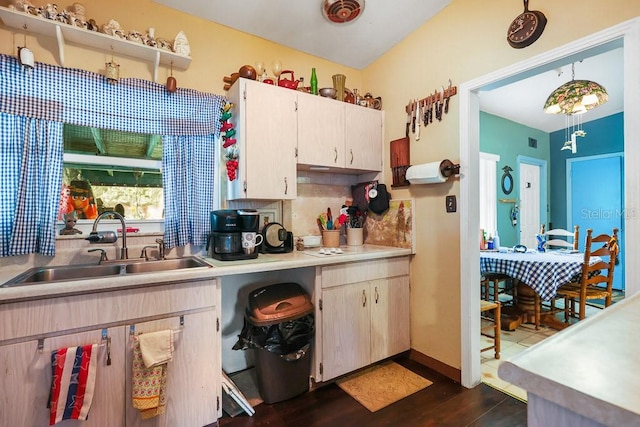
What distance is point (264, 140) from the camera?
212 centimetres

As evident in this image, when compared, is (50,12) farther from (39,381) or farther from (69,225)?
(39,381)

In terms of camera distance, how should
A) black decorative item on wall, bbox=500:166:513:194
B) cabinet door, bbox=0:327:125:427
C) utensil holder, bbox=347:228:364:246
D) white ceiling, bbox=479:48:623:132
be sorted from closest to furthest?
Answer: cabinet door, bbox=0:327:125:427
utensil holder, bbox=347:228:364:246
white ceiling, bbox=479:48:623:132
black decorative item on wall, bbox=500:166:513:194

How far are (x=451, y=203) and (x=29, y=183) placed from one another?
8.56ft

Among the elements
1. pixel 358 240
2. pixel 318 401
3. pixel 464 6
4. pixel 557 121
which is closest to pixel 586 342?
pixel 318 401

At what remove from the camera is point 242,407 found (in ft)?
5.98

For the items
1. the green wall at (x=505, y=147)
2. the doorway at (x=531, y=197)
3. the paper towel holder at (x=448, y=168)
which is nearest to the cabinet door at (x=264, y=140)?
the paper towel holder at (x=448, y=168)

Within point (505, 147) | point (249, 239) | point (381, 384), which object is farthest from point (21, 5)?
point (505, 147)

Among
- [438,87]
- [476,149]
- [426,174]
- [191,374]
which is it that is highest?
[438,87]

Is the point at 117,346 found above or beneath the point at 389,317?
above

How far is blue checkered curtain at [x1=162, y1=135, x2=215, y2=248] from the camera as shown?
2051 millimetres

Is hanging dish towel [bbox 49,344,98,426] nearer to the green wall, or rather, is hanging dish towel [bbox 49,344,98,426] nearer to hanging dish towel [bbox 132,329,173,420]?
hanging dish towel [bbox 132,329,173,420]

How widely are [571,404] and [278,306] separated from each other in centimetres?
162

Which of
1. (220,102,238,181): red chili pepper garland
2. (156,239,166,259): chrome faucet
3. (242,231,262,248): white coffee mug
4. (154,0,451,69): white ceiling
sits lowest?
(156,239,166,259): chrome faucet

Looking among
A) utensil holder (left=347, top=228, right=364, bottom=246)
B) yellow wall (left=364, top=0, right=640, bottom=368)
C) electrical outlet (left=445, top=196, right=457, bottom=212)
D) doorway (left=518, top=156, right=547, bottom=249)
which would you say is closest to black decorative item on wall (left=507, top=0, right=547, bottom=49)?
yellow wall (left=364, top=0, right=640, bottom=368)
